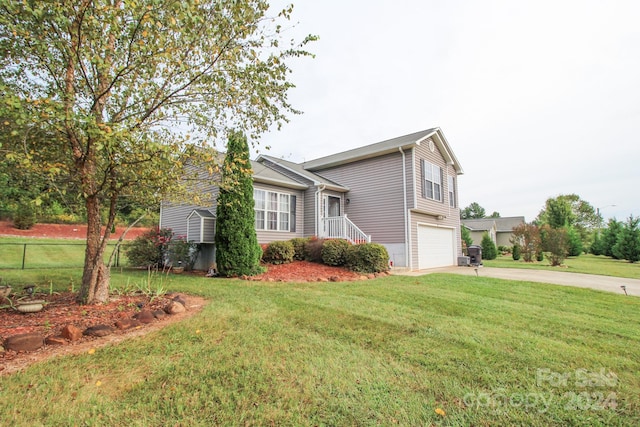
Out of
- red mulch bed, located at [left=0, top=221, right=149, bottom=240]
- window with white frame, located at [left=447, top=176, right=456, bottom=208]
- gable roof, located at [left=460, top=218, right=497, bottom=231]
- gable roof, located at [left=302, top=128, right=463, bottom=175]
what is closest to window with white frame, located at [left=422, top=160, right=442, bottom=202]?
gable roof, located at [left=302, top=128, right=463, bottom=175]

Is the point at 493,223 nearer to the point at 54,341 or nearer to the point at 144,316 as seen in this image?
the point at 144,316

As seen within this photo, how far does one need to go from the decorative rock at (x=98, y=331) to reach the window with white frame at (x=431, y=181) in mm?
11655

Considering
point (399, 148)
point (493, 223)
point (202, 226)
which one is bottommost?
point (202, 226)

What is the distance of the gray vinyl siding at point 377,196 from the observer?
1216 centimetres

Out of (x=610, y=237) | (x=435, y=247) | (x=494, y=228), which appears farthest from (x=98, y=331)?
(x=494, y=228)

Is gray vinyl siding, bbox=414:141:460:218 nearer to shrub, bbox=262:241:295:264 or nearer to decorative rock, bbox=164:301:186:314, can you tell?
shrub, bbox=262:241:295:264

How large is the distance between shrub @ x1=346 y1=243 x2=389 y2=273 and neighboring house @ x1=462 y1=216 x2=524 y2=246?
93.7ft

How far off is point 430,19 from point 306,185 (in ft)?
24.5

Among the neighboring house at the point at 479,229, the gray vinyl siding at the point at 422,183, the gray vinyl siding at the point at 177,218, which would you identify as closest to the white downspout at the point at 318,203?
the gray vinyl siding at the point at 422,183

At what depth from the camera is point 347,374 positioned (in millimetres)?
2572

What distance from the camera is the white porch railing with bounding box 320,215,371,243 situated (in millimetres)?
11664

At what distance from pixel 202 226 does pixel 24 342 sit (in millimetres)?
7102

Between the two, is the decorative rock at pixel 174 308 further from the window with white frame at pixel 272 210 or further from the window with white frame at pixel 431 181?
the window with white frame at pixel 431 181

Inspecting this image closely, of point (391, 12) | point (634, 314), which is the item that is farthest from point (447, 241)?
point (391, 12)
